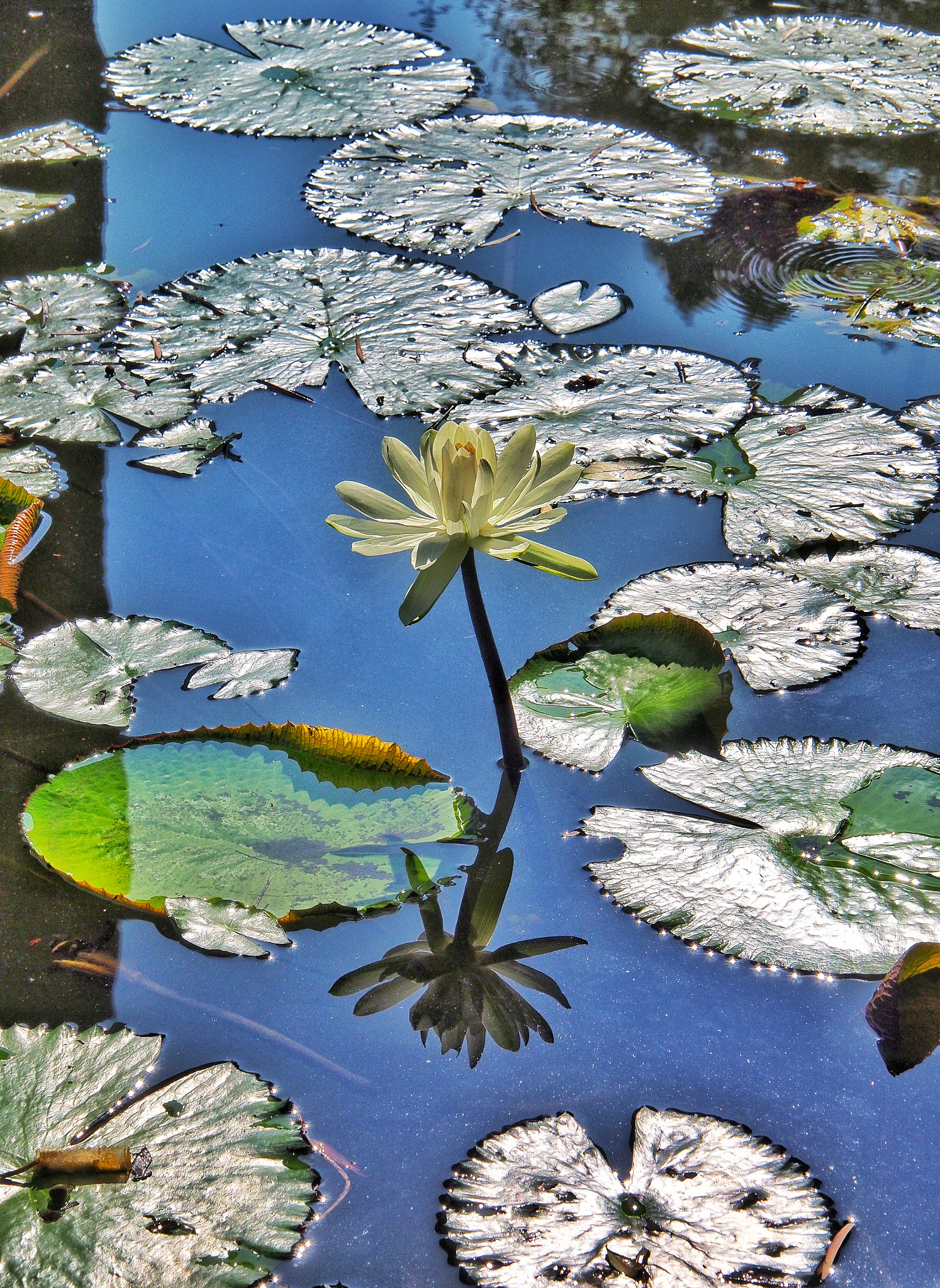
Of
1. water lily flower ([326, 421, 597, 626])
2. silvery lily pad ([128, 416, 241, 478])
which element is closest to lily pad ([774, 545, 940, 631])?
water lily flower ([326, 421, 597, 626])

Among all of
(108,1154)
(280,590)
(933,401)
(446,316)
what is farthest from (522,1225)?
(446,316)

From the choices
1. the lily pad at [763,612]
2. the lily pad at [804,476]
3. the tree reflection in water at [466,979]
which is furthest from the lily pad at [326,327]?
the tree reflection in water at [466,979]

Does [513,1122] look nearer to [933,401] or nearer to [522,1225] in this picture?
[522,1225]

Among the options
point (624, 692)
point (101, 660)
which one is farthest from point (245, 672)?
point (624, 692)

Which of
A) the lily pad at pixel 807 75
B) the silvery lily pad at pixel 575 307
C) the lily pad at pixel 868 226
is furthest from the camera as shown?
the lily pad at pixel 807 75

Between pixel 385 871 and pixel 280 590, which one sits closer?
pixel 385 871

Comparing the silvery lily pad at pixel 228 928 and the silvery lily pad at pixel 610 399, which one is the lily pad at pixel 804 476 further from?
the silvery lily pad at pixel 228 928

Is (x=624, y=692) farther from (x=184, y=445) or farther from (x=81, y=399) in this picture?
(x=81, y=399)
